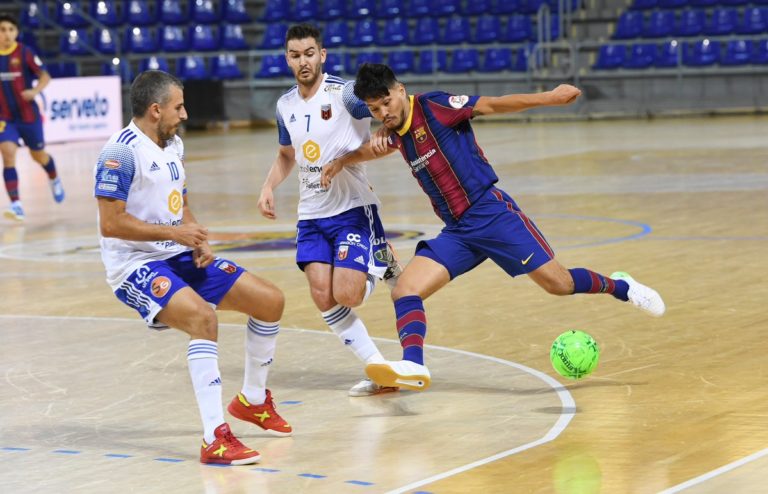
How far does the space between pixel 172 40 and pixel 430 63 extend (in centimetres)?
682

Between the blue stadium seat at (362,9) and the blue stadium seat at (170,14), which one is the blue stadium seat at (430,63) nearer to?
the blue stadium seat at (362,9)

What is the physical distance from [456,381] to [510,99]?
5.49 ft

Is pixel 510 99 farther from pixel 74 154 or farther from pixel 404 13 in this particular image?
pixel 404 13

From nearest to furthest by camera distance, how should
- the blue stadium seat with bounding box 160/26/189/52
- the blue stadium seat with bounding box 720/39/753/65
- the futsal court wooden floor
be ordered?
the futsal court wooden floor < the blue stadium seat with bounding box 720/39/753/65 < the blue stadium seat with bounding box 160/26/189/52

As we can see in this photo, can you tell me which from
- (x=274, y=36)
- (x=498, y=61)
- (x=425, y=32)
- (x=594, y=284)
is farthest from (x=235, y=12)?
(x=594, y=284)

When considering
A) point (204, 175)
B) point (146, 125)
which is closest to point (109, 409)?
point (146, 125)

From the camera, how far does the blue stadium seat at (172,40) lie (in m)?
34.5

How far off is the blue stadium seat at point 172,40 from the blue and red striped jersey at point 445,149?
27792 mm

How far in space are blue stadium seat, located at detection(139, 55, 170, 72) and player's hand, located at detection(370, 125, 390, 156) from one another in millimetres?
A: 25920

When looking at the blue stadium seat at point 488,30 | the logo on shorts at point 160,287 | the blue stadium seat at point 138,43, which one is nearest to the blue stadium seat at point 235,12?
the blue stadium seat at point 138,43

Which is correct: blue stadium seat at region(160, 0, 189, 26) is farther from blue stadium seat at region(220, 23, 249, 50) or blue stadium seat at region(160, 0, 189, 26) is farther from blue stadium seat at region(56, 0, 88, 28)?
blue stadium seat at region(56, 0, 88, 28)

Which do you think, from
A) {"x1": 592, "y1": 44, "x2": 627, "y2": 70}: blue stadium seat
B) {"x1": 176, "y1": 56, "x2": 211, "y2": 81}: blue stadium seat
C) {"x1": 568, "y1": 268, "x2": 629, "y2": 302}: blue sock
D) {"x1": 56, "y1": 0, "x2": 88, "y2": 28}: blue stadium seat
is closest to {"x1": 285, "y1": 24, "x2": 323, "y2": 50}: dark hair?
{"x1": 568, "y1": 268, "x2": 629, "y2": 302}: blue sock

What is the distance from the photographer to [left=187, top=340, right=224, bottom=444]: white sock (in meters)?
6.25

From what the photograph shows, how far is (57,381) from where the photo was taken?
8.09 meters
